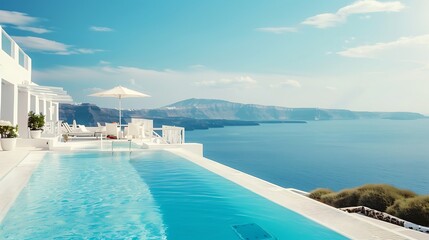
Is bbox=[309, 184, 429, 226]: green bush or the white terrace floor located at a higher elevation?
the white terrace floor

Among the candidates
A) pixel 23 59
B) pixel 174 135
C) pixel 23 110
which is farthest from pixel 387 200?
pixel 23 59

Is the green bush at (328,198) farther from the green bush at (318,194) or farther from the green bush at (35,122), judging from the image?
the green bush at (35,122)

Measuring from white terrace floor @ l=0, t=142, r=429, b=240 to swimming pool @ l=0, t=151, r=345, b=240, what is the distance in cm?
14

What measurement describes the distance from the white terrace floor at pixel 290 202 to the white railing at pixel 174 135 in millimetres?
4699

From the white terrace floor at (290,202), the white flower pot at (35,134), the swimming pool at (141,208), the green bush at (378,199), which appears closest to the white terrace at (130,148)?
the white terrace floor at (290,202)

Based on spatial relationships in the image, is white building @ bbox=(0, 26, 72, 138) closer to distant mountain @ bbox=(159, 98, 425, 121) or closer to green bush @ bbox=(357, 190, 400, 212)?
green bush @ bbox=(357, 190, 400, 212)

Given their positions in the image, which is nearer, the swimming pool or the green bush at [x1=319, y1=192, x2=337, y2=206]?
the swimming pool

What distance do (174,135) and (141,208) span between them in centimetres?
923

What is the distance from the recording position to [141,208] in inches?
234

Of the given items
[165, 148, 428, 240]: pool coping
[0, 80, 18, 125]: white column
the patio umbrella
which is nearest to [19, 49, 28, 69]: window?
[0, 80, 18, 125]: white column

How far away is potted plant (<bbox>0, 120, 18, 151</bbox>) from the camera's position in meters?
12.3

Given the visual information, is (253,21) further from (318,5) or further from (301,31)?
(301,31)

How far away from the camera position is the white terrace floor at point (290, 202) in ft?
14.2

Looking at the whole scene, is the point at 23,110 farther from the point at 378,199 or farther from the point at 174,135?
the point at 378,199
